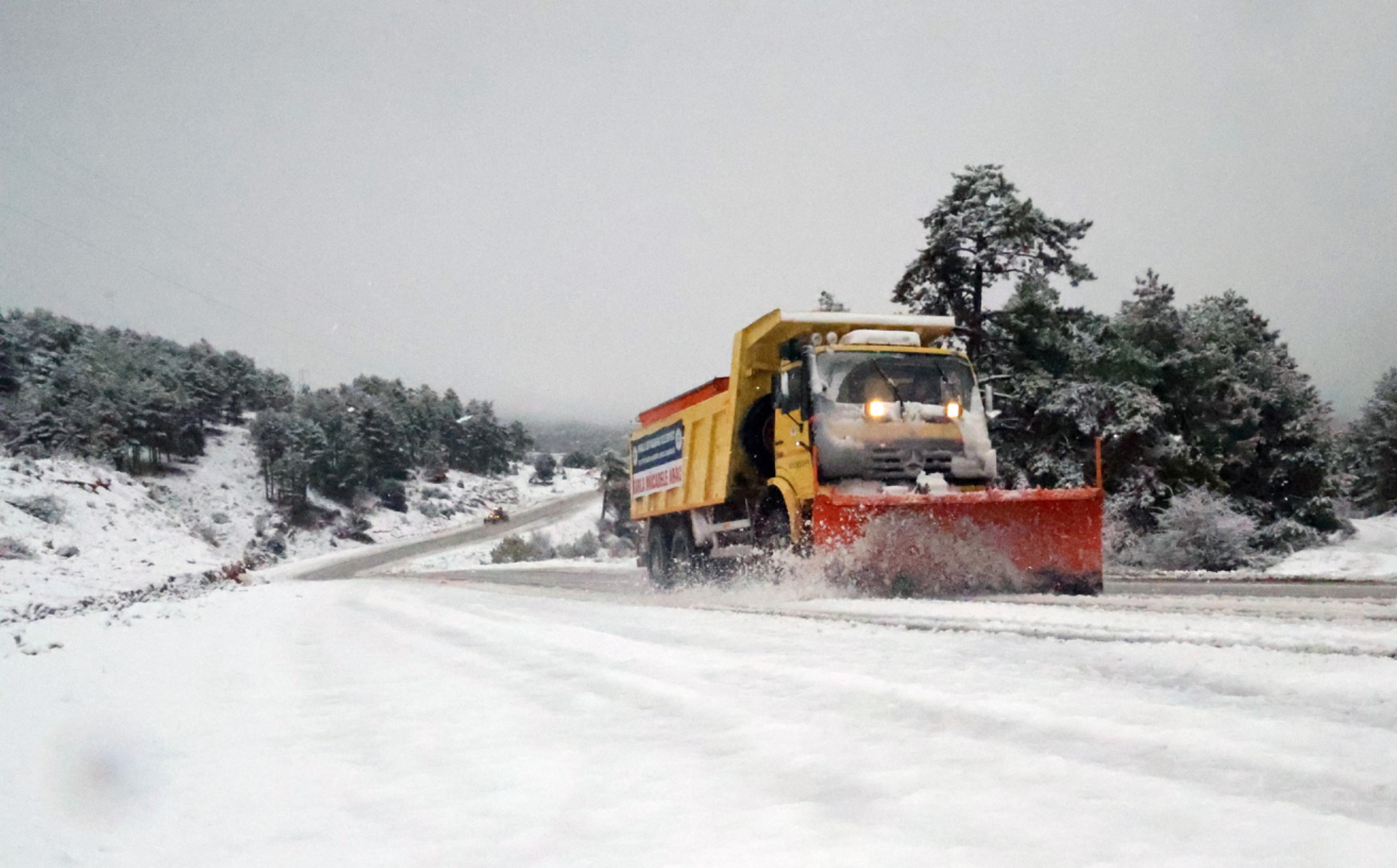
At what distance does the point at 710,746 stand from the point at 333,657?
3.58m

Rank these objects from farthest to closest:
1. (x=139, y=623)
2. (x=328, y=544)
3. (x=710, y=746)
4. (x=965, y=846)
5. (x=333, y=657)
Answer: (x=328, y=544) < (x=139, y=623) < (x=333, y=657) < (x=710, y=746) < (x=965, y=846)

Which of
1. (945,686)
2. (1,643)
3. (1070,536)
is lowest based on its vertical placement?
(1,643)

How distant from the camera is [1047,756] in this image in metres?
2.45

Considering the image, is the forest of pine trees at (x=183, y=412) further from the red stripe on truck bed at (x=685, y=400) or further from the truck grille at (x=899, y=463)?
the truck grille at (x=899, y=463)

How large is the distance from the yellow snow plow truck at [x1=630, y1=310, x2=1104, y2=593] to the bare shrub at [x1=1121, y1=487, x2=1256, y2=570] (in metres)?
9.66

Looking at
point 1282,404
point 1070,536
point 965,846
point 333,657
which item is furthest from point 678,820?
point 1282,404

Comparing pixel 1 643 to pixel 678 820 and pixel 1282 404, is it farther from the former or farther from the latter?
pixel 1282 404

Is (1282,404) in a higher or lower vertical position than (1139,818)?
higher

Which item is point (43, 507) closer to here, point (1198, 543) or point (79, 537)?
point (79, 537)

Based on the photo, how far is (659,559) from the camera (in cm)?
1441

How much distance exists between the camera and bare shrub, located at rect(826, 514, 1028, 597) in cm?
862

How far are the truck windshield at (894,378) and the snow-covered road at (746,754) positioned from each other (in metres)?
4.86

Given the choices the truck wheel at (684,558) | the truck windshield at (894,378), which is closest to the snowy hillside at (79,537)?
the truck wheel at (684,558)

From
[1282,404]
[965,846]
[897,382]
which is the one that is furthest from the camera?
[1282,404]
